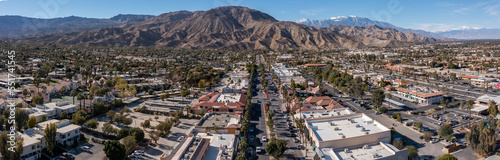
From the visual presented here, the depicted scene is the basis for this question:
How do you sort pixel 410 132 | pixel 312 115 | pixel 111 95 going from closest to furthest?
pixel 410 132, pixel 312 115, pixel 111 95

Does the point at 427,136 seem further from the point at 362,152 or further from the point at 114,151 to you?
the point at 114,151

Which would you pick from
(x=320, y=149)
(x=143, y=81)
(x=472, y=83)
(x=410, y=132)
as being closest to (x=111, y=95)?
(x=143, y=81)

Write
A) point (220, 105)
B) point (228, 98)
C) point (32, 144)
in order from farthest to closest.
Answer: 1. point (228, 98)
2. point (220, 105)
3. point (32, 144)

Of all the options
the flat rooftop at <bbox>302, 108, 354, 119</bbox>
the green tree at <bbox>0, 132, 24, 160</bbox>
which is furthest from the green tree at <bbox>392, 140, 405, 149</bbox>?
the green tree at <bbox>0, 132, 24, 160</bbox>

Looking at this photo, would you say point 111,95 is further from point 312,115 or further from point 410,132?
point 410,132

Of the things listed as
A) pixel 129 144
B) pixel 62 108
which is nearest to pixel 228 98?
pixel 129 144
